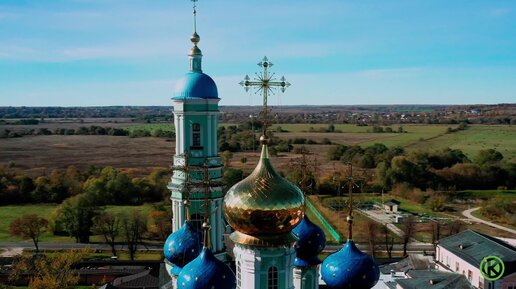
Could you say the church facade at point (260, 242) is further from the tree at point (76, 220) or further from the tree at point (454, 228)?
the tree at point (454, 228)

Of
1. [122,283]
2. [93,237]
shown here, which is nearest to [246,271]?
[122,283]

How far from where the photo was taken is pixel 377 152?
225 feet

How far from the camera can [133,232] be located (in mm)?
32625

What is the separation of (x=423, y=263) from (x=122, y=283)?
14675 millimetres

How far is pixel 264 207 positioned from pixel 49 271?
54.7 feet

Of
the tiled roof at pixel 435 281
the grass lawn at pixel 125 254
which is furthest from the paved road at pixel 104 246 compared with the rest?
the tiled roof at pixel 435 281

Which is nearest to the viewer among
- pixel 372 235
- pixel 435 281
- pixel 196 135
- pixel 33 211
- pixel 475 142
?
pixel 196 135

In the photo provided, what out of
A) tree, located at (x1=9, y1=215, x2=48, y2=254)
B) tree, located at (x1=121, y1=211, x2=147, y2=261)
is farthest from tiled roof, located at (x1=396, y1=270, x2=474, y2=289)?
tree, located at (x1=9, y1=215, x2=48, y2=254)

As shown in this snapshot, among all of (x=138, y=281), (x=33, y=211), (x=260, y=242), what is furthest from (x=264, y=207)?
(x=33, y=211)

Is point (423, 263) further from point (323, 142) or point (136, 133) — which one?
point (136, 133)

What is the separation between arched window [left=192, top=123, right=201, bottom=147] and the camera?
1848cm

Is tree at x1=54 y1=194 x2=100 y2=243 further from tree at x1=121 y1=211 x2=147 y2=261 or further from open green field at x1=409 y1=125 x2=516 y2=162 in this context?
open green field at x1=409 y1=125 x2=516 y2=162

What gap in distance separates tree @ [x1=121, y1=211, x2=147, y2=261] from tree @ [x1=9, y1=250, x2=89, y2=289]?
5322mm

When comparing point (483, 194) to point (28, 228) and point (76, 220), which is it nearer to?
point (76, 220)
